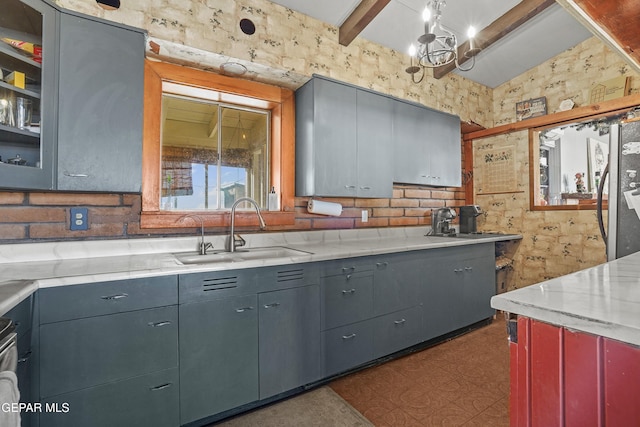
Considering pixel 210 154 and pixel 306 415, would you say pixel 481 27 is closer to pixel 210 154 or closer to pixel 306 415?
pixel 210 154

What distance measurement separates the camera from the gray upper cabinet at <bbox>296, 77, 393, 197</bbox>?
2365 mm

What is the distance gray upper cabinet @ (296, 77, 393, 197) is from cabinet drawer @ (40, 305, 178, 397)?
1.39m

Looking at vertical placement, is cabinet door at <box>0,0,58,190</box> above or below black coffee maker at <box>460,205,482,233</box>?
above

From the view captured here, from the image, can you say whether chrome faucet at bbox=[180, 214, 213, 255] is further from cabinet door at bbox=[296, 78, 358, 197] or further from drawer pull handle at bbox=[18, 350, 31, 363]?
drawer pull handle at bbox=[18, 350, 31, 363]

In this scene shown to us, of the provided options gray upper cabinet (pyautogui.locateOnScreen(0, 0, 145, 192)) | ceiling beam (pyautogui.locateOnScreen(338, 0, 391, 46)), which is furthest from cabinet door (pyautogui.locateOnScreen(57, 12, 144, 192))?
ceiling beam (pyautogui.locateOnScreen(338, 0, 391, 46))

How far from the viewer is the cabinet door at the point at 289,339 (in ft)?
5.70

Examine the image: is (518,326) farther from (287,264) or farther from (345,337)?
(345,337)

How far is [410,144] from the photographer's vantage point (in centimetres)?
296

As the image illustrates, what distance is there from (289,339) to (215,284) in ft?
1.93

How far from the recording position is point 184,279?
4.98 feet

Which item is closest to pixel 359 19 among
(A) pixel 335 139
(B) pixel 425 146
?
(A) pixel 335 139

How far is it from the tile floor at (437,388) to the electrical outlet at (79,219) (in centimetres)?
190

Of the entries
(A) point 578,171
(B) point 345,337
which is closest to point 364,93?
(B) point 345,337

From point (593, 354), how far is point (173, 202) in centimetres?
234
